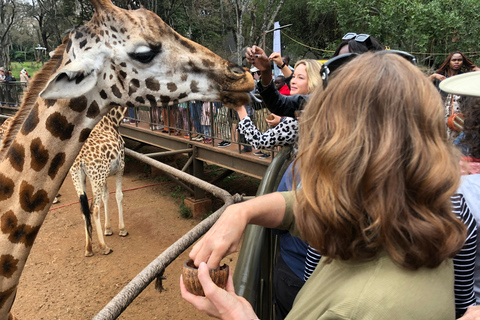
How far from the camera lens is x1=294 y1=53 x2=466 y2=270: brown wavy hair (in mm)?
701

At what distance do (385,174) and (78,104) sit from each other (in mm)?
1618

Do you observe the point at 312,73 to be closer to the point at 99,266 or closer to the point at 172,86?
the point at 172,86

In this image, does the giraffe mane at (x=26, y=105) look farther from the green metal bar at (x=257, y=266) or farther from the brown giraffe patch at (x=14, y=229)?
the green metal bar at (x=257, y=266)

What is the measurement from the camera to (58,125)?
5.77 ft

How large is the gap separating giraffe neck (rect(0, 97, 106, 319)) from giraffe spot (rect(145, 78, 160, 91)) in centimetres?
36

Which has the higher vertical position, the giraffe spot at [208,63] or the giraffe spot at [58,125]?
the giraffe spot at [208,63]

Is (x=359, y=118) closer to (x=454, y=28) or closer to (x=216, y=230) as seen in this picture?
(x=216, y=230)

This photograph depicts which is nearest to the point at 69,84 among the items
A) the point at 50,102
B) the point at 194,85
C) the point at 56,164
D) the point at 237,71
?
the point at 50,102

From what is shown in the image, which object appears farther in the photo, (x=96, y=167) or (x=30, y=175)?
(x=96, y=167)

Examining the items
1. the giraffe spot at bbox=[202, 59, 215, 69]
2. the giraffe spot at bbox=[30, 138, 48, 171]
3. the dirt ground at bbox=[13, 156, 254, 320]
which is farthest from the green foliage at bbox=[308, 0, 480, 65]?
the giraffe spot at bbox=[30, 138, 48, 171]

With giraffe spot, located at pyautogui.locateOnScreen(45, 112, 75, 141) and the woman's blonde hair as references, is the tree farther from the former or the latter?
the woman's blonde hair

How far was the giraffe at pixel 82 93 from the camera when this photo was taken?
1719 millimetres

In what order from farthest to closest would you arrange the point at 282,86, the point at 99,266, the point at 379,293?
the point at 99,266 < the point at 282,86 < the point at 379,293

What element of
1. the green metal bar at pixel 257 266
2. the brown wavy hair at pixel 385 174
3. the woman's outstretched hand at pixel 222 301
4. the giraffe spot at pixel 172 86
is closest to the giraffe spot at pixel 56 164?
the giraffe spot at pixel 172 86
